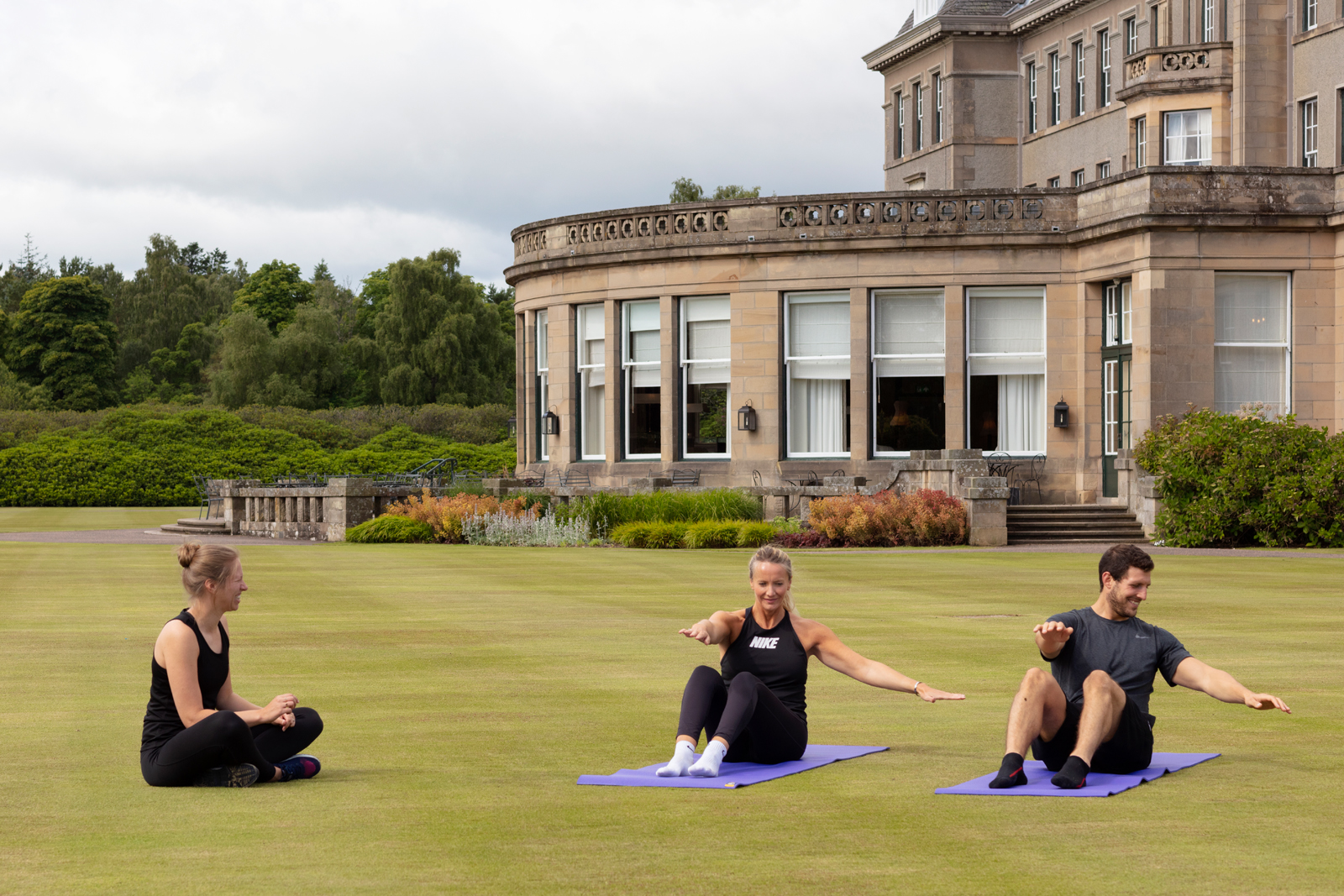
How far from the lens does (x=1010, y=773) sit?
8578 millimetres

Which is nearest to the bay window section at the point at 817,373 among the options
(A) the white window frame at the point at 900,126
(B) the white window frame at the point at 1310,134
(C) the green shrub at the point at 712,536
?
(C) the green shrub at the point at 712,536

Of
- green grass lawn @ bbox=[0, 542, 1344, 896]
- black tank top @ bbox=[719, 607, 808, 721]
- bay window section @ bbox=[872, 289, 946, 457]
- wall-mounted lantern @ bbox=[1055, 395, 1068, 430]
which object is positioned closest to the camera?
green grass lawn @ bbox=[0, 542, 1344, 896]

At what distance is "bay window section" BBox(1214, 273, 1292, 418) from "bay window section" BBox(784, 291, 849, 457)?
24.9 ft

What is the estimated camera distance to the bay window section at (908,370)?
36500mm

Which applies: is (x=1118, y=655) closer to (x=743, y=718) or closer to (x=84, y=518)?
(x=743, y=718)

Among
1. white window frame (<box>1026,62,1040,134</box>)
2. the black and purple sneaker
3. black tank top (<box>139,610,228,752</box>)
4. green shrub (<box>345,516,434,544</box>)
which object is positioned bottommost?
green shrub (<box>345,516,434,544</box>)

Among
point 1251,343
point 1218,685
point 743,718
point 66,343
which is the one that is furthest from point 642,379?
point 66,343

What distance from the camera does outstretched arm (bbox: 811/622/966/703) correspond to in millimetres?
9348

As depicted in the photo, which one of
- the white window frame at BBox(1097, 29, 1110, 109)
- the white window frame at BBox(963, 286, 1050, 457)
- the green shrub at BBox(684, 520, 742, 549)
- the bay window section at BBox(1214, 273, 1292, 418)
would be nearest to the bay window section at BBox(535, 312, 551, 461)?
the white window frame at BBox(963, 286, 1050, 457)

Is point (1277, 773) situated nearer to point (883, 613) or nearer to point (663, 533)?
point (883, 613)

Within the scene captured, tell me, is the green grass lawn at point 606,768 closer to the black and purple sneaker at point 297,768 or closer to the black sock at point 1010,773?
the black and purple sneaker at point 297,768

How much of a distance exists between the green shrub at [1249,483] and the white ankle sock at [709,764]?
2220 centimetres

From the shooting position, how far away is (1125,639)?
30.0 ft

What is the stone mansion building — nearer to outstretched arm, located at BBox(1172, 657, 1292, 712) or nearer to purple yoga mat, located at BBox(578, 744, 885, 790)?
purple yoga mat, located at BBox(578, 744, 885, 790)
